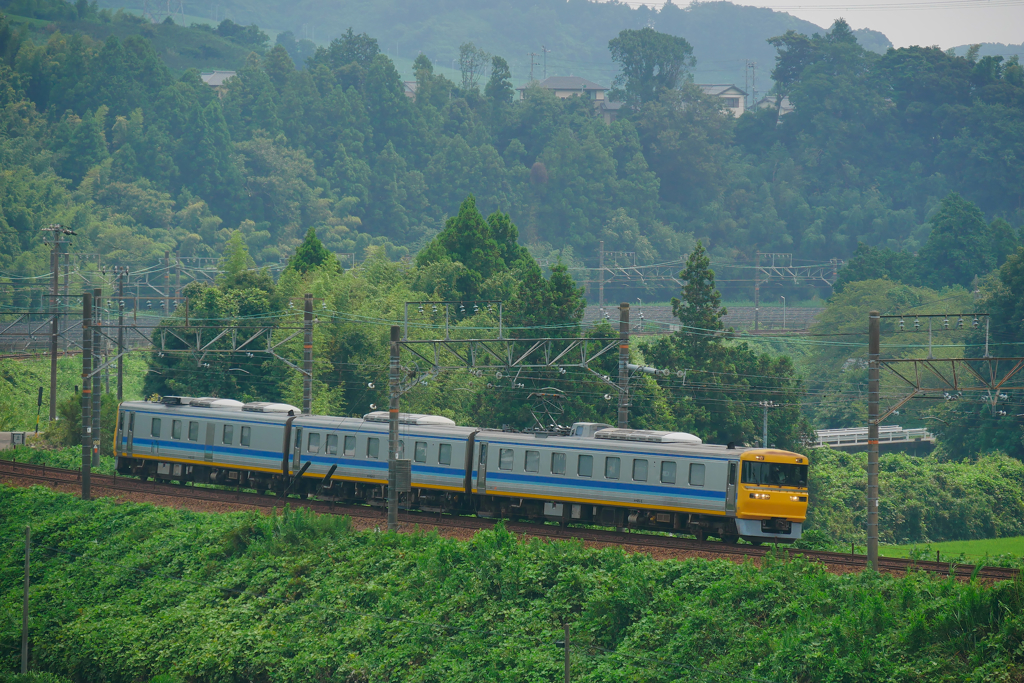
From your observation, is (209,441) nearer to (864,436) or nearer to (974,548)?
(974,548)

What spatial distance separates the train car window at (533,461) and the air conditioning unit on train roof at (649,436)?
2091mm

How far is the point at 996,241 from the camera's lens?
119m

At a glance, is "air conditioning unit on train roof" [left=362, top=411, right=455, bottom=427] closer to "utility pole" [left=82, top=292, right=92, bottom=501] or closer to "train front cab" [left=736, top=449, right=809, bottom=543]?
"utility pole" [left=82, top=292, right=92, bottom=501]

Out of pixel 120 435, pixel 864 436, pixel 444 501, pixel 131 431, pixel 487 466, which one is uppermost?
pixel 487 466

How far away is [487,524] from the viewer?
36156 mm

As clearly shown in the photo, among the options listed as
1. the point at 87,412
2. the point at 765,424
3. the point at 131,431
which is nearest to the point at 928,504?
the point at 765,424

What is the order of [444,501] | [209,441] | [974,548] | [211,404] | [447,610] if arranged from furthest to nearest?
[974,548] < [211,404] < [209,441] < [444,501] < [447,610]

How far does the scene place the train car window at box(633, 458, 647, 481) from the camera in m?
33.2

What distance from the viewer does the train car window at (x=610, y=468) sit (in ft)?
111

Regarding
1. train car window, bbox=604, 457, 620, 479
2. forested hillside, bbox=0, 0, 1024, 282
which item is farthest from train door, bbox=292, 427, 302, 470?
forested hillside, bbox=0, 0, 1024, 282

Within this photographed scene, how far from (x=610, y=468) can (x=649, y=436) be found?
1.53m

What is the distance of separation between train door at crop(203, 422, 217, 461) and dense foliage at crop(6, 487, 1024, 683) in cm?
472

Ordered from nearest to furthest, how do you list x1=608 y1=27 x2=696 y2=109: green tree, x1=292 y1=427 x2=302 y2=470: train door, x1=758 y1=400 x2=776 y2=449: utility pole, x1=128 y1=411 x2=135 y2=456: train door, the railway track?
1. the railway track
2. x1=292 y1=427 x2=302 y2=470: train door
3. x1=128 y1=411 x2=135 y2=456: train door
4. x1=758 y1=400 x2=776 y2=449: utility pole
5. x1=608 y1=27 x2=696 y2=109: green tree

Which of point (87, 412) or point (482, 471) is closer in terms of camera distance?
point (482, 471)
